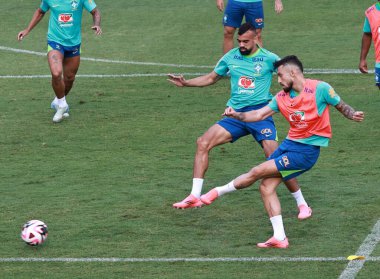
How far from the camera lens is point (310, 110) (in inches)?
464

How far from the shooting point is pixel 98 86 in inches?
795

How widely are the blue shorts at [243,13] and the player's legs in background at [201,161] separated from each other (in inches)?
256

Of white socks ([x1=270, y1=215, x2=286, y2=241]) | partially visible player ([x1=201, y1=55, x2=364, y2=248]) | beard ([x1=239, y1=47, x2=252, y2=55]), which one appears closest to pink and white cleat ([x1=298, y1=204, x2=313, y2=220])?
partially visible player ([x1=201, y1=55, x2=364, y2=248])

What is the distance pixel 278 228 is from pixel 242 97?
8.11 ft

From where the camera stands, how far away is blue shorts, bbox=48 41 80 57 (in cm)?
1772

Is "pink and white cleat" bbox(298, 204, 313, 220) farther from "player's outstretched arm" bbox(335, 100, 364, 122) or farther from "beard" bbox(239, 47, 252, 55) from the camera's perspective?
"beard" bbox(239, 47, 252, 55)

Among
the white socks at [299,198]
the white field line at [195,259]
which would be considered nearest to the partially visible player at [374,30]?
the white socks at [299,198]

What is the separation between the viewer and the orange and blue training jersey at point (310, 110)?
11.8 metres

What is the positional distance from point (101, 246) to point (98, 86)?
8742 millimetres

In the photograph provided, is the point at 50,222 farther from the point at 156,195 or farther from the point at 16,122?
the point at 16,122

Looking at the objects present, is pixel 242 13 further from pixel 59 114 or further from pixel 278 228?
pixel 278 228

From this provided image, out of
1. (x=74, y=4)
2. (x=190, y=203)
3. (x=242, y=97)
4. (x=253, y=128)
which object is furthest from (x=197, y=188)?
(x=74, y=4)

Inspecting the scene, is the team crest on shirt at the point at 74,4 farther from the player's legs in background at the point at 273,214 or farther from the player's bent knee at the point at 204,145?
the player's legs in background at the point at 273,214

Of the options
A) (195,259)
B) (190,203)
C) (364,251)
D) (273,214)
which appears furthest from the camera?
(190,203)
